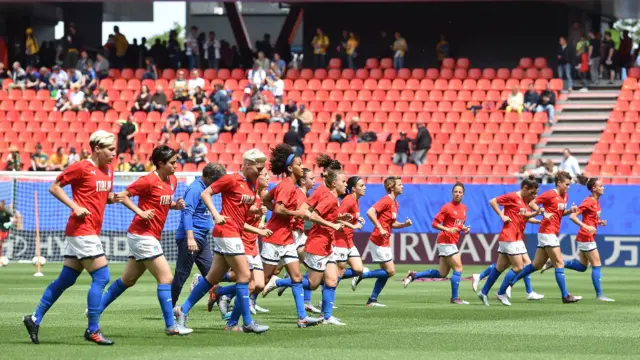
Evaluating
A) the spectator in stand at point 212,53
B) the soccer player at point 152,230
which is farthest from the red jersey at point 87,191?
the spectator in stand at point 212,53

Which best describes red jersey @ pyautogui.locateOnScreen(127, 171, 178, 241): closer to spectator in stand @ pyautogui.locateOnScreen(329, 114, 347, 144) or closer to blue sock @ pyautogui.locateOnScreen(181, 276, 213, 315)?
blue sock @ pyautogui.locateOnScreen(181, 276, 213, 315)

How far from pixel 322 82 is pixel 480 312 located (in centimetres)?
2370

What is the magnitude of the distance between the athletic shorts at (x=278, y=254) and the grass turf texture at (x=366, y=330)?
77cm

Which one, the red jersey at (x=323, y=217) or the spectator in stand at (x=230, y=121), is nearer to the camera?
the red jersey at (x=323, y=217)

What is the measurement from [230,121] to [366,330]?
24.6 meters

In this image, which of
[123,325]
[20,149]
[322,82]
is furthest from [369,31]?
[123,325]

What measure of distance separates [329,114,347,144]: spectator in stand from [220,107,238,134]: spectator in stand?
10.6 ft

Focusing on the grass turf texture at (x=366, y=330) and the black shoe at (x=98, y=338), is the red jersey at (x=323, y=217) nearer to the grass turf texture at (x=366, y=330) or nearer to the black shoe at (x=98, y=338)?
the grass turf texture at (x=366, y=330)

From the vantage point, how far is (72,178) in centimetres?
1256

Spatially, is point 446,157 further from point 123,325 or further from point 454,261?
point 123,325

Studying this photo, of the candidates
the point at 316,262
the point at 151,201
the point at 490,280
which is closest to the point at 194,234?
the point at 316,262

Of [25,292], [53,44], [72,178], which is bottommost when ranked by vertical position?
[25,292]

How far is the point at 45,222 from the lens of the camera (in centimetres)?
3144

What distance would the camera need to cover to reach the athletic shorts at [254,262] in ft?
49.3
